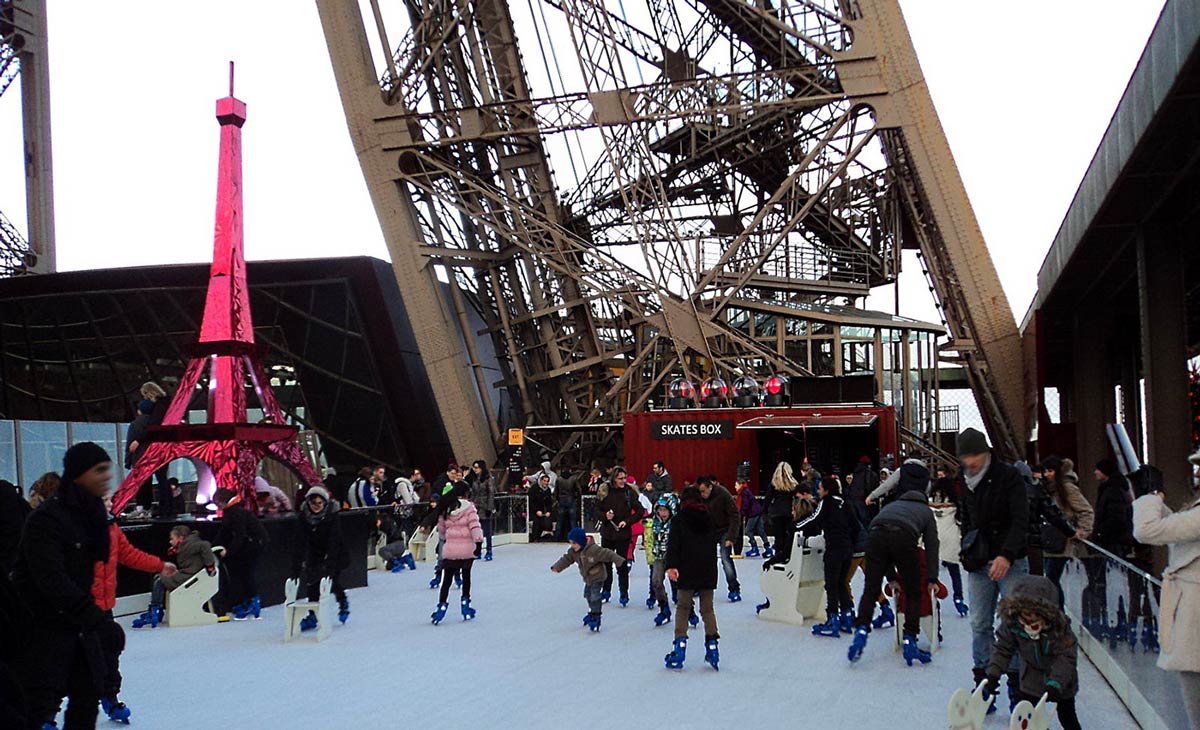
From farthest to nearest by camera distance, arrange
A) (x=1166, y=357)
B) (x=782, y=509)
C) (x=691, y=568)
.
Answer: (x=782, y=509) < (x=1166, y=357) < (x=691, y=568)

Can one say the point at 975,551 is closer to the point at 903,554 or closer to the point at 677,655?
the point at 903,554

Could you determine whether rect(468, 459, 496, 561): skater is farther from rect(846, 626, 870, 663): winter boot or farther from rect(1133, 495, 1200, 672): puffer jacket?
rect(1133, 495, 1200, 672): puffer jacket

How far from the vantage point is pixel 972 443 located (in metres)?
8.95

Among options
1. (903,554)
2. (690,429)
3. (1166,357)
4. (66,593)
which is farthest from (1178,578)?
(690,429)

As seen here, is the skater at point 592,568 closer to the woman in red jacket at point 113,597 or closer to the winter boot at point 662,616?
the winter boot at point 662,616

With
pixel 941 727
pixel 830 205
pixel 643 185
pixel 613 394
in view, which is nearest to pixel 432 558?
pixel 613 394

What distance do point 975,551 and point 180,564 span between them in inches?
402

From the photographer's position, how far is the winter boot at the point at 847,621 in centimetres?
1325

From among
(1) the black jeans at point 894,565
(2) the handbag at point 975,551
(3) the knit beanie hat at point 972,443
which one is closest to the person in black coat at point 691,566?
(1) the black jeans at point 894,565

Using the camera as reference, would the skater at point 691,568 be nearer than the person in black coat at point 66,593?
No

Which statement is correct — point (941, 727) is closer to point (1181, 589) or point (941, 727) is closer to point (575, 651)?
point (1181, 589)

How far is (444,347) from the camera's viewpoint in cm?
3591

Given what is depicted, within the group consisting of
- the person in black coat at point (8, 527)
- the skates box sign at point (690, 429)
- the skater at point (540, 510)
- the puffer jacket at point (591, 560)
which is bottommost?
the skater at point (540, 510)

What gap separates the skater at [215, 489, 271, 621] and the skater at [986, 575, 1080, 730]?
35.1 feet
